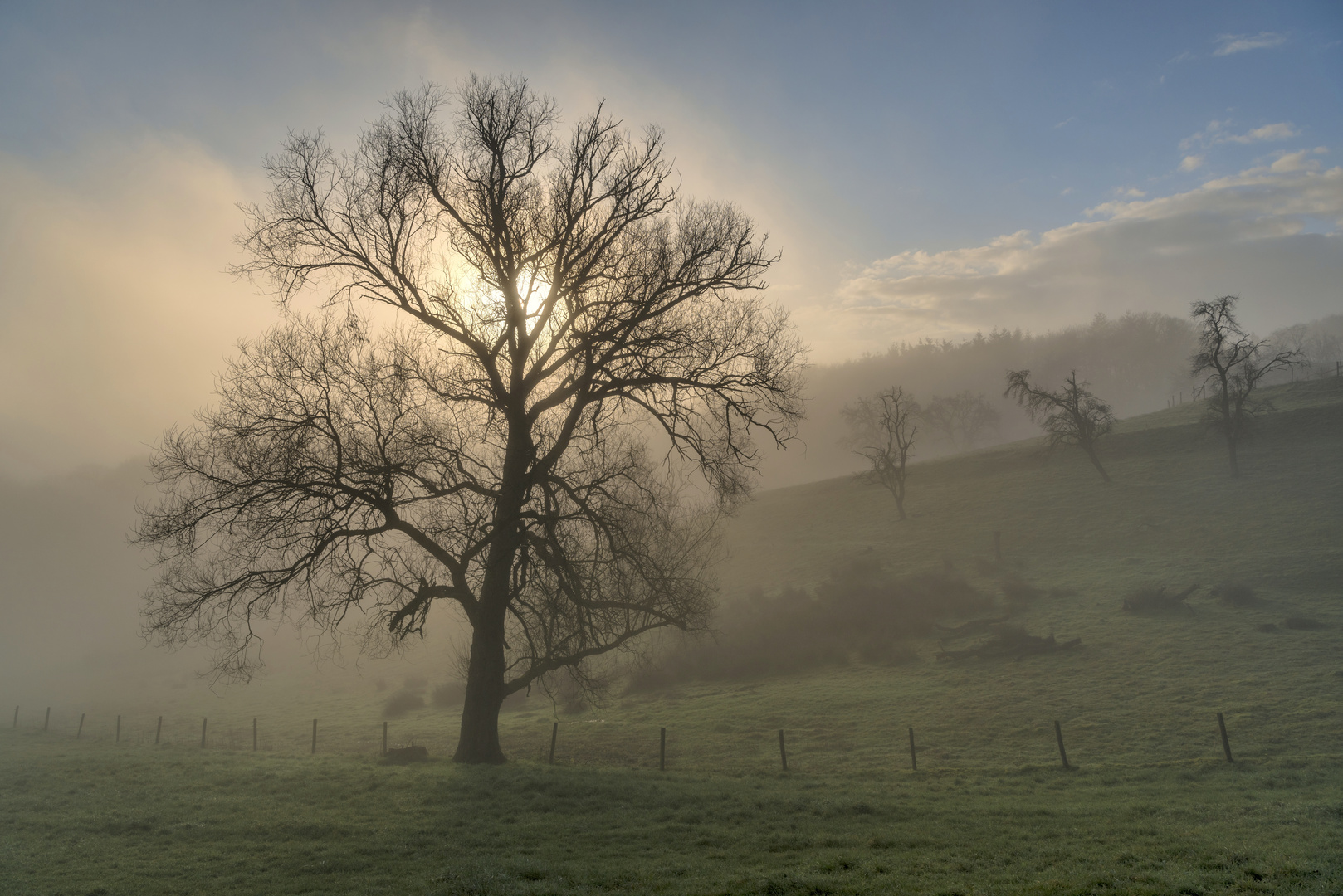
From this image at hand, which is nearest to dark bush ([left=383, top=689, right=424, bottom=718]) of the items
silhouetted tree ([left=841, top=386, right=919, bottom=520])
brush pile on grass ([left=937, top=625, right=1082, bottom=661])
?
brush pile on grass ([left=937, top=625, right=1082, bottom=661])

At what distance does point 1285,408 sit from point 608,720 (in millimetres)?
73589

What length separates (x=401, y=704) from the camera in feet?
131

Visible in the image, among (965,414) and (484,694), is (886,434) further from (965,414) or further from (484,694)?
(484,694)

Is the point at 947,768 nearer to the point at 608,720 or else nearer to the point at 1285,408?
the point at 608,720

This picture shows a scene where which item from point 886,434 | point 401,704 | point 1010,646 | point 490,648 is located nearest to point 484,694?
point 490,648

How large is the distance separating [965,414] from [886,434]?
48.5 feet

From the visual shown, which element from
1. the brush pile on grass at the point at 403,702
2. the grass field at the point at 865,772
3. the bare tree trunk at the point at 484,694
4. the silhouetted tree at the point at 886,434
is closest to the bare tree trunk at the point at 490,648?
the bare tree trunk at the point at 484,694

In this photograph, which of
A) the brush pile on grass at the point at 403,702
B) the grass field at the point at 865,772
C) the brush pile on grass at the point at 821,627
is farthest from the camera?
the brush pile on grass at the point at 403,702

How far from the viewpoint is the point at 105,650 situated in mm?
74625

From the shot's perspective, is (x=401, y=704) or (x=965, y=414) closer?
(x=401, y=704)

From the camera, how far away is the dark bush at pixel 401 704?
38562 millimetres

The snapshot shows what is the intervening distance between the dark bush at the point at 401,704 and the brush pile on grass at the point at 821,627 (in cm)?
1424

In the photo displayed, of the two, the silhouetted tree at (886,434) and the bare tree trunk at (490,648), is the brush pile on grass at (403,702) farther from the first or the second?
the silhouetted tree at (886,434)

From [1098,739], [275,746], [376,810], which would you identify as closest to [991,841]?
[376,810]
